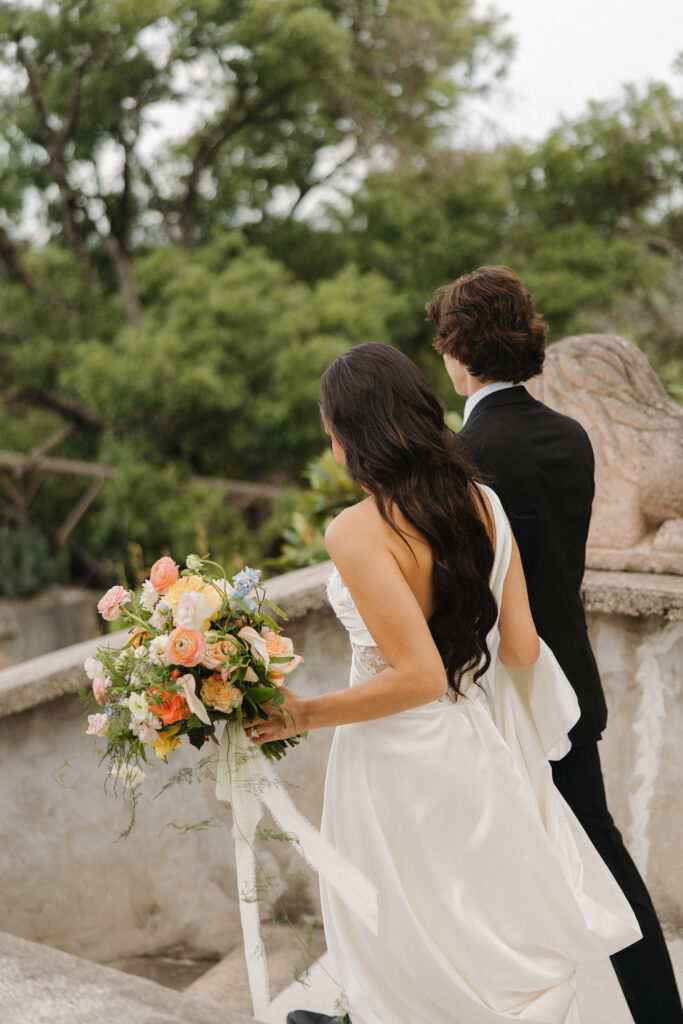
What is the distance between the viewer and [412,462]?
180cm

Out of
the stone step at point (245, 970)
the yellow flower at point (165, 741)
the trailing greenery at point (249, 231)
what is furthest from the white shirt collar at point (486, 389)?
the trailing greenery at point (249, 231)

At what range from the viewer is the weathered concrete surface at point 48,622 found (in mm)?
12742

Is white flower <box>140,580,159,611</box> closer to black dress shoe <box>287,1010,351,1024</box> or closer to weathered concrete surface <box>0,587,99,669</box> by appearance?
black dress shoe <box>287,1010,351,1024</box>

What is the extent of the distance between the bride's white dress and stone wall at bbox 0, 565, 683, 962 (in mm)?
1009

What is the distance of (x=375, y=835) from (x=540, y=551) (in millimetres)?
791

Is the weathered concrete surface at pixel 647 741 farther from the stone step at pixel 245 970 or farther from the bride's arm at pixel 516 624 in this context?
the stone step at pixel 245 970

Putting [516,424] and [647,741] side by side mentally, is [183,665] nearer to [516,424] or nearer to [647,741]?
[516,424]

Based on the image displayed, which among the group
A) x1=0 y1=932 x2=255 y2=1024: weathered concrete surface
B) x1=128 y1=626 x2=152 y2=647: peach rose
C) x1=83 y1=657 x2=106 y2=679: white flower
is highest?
x1=128 y1=626 x2=152 y2=647: peach rose

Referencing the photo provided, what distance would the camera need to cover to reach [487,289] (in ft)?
7.29

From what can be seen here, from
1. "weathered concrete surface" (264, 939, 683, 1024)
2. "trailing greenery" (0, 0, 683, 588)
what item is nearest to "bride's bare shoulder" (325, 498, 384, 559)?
"weathered concrete surface" (264, 939, 683, 1024)

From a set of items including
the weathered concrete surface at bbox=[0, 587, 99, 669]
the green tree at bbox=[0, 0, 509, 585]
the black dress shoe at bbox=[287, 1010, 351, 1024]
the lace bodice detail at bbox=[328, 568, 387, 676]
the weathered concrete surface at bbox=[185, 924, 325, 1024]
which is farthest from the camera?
the weathered concrete surface at bbox=[0, 587, 99, 669]

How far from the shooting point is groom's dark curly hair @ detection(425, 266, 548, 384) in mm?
2215

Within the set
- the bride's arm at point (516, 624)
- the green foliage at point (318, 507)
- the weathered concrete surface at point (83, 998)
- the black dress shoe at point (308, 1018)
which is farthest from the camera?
the green foliage at point (318, 507)

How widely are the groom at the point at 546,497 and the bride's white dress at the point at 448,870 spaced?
210 mm
